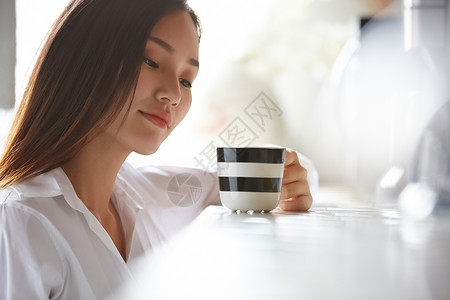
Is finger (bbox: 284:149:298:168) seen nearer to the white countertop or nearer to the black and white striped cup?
the black and white striped cup

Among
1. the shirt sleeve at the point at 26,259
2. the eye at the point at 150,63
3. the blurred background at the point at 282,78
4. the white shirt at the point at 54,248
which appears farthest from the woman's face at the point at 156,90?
the blurred background at the point at 282,78

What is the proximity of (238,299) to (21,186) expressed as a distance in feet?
1.66

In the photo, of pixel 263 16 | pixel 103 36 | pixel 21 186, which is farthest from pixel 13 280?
pixel 263 16

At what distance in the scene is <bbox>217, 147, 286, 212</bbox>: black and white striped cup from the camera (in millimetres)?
666

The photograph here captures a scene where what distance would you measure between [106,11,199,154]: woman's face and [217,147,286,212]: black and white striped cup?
15cm

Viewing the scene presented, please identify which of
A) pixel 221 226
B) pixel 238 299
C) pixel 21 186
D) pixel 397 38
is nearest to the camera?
pixel 238 299

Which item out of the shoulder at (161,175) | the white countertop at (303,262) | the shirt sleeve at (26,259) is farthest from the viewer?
the shoulder at (161,175)

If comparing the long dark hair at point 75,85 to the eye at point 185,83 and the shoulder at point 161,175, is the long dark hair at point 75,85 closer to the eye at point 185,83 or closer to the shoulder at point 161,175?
the eye at point 185,83

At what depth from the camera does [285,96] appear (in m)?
2.71

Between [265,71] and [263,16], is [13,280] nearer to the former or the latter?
[265,71]

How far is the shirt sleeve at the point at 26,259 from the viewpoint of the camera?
0.55m

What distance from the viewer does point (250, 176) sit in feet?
2.20

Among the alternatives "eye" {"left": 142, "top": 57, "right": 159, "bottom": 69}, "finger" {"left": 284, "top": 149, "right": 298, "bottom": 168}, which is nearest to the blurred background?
"finger" {"left": 284, "top": 149, "right": 298, "bottom": 168}

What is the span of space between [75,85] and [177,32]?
185 millimetres
